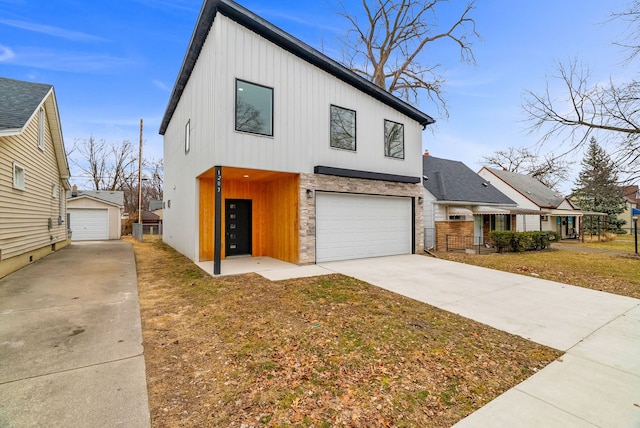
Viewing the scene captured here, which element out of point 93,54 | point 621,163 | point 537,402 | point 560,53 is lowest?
point 537,402

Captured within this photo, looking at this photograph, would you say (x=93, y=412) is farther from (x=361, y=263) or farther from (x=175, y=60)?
(x=175, y=60)

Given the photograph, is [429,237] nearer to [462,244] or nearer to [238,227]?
[462,244]

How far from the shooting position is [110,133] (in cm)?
3064

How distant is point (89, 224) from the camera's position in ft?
61.6

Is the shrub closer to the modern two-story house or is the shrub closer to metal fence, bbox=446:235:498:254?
metal fence, bbox=446:235:498:254

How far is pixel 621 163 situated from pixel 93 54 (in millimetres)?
25087

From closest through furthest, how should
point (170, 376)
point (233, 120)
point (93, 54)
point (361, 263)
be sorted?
point (170, 376), point (233, 120), point (361, 263), point (93, 54)

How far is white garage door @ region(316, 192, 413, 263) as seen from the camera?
32.0 ft

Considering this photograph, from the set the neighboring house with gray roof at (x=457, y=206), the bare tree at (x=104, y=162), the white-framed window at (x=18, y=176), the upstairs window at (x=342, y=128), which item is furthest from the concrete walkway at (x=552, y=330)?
the bare tree at (x=104, y=162)

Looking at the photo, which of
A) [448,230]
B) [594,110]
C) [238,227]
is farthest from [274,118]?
[594,110]

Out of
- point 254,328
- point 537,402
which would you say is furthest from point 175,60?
point 537,402

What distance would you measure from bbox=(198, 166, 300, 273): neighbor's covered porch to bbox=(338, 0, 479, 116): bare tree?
12.7 m

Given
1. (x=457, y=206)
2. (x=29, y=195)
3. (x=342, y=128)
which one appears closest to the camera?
(x=29, y=195)

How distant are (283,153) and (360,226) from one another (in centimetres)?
393
